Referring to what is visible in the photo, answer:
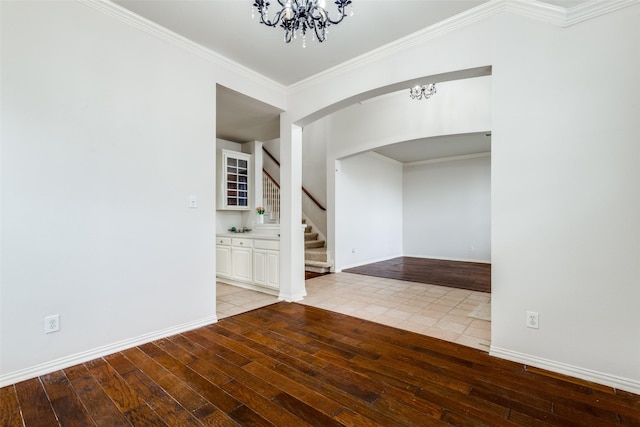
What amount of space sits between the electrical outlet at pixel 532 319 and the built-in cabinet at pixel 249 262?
9.24 feet

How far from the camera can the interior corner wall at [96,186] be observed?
78.6 inches

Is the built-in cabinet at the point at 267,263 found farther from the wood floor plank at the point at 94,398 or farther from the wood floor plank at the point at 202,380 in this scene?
the wood floor plank at the point at 94,398

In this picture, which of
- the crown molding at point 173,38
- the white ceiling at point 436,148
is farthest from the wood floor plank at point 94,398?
the white ceiling at point 436,148

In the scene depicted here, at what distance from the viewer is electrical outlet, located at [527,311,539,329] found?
2.17 meters

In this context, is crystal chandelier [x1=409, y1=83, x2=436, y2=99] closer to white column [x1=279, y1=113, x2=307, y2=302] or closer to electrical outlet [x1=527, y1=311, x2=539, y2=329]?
white column [x1=279, y1=113, x2=307, y2=302]

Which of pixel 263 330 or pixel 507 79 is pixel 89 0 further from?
pixel 507 79

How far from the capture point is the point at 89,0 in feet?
7.44

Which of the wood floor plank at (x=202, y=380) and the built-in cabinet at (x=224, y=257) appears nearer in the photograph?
the wood floor plank at (x=202, y=380)

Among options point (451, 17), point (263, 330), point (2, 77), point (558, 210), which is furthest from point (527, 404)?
point (2, 77)

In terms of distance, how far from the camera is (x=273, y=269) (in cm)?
407

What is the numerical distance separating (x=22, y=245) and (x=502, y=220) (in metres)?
3.54

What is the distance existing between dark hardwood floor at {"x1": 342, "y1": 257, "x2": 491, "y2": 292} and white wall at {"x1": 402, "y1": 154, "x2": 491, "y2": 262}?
1.52 ft

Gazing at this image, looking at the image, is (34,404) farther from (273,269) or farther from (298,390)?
(273,269)

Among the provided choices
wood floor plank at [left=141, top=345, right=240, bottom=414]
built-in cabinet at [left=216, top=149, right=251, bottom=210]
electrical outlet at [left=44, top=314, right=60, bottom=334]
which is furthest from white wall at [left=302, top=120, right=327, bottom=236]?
electrical outlet at [left=44, top=314, right=60, bottom=334]
